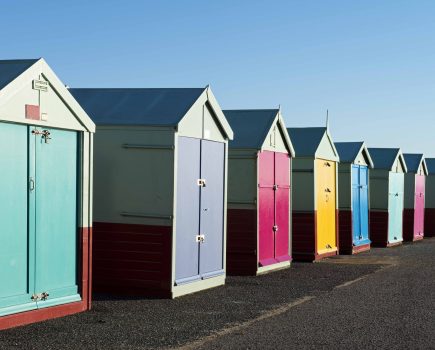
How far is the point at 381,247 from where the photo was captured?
26.3 metres

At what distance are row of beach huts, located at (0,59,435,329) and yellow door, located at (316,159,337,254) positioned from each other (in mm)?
53

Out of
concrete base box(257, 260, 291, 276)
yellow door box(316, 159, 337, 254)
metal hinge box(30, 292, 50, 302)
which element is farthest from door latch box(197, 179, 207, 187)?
yellow door box(316, 159, 337, 254)

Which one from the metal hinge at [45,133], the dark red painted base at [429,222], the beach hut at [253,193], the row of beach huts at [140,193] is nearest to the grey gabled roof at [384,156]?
the row of beach huts at [140,193]

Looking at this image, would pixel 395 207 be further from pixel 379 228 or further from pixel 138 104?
pixel 138 104

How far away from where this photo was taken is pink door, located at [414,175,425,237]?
30625mm

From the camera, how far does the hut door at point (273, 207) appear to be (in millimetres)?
16828

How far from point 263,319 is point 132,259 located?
3052 mm

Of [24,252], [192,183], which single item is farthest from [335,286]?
[24,252]

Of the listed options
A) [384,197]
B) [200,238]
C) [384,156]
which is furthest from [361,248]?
[200,238]

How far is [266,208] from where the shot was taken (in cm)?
1709

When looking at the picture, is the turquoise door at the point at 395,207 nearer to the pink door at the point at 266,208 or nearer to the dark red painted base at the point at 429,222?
the dark red painted base at the point at 429,222

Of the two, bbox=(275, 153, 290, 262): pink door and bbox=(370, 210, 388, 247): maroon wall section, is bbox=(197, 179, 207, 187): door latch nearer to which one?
bbox=(275, 153, 290, 262): pink door

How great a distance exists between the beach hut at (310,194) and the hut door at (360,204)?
254 cm

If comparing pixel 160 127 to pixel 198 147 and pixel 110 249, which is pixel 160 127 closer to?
pixel 198 147
